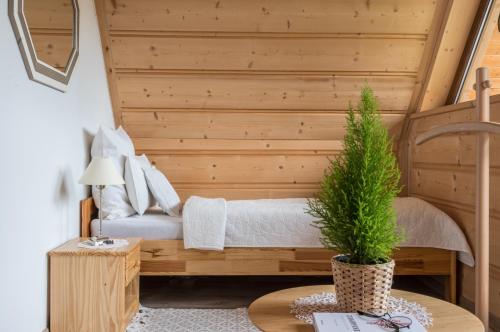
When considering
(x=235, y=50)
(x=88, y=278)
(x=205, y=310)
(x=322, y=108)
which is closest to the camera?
(x=88, y=278)

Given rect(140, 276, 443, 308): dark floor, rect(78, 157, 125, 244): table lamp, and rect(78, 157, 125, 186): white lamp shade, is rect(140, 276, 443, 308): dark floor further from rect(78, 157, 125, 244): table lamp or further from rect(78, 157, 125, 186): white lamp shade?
rect(78, 157, 125, 186): white lamp shade

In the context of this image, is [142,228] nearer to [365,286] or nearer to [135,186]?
[135,186]

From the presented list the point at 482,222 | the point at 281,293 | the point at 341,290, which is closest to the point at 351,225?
the point at 341,290

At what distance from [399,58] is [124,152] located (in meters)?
2.12

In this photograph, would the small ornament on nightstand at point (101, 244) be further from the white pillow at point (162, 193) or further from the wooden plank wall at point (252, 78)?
the wooden plank wall at point (252, 78)

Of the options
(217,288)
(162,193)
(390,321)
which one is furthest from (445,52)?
(390,321)

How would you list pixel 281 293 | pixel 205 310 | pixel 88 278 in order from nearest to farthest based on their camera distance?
pixel 281 293 < pixel 88 278 < pixel 205 310

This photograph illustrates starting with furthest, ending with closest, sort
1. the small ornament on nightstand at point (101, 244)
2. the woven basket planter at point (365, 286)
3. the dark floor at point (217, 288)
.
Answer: the dark floor at point (217, 288) < the small ornament on nightstand at point (101, 244) < the woven basket planter at point (365, 286)

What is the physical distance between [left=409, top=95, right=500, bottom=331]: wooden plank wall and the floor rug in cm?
133

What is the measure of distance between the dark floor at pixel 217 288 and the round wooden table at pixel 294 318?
1.52 meters

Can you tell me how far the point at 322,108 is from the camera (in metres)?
3.77

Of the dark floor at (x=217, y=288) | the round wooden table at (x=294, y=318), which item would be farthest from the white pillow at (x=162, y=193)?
the round wooden table at (x=294, y=318)

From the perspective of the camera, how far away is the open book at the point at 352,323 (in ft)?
3.92

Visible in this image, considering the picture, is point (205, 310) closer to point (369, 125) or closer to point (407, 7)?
point (369, 125)
